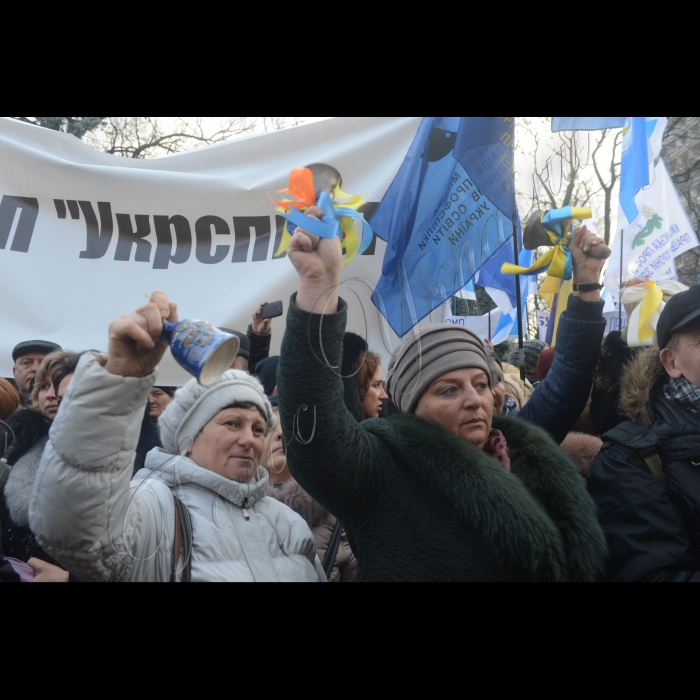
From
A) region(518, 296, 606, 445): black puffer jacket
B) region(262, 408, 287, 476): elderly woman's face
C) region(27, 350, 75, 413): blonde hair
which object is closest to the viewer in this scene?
region(518, 296, 606, 445): black puffer jacket

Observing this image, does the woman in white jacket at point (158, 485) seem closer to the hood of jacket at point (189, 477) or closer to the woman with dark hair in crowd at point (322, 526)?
the hood of jacket at point (189, 477)

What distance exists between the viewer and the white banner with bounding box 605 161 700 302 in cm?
387

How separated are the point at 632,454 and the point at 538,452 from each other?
0.28 metres


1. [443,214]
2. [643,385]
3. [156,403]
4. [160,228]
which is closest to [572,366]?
[643,385]

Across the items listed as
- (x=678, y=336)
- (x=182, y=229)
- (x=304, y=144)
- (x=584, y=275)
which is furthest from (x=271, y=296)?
(x=678, y=336)

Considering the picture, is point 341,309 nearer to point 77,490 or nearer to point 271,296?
point 77,490

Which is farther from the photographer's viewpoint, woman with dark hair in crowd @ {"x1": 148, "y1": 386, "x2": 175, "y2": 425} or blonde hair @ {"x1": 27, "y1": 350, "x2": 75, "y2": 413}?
woman with dark hair in crowd @ {"x1": 148, "y1": 386, "x2": 175, "y2": 425}

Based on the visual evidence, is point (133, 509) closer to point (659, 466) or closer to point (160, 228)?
point (659, 466)

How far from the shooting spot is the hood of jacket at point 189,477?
1.75 metres

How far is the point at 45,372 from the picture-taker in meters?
2.59

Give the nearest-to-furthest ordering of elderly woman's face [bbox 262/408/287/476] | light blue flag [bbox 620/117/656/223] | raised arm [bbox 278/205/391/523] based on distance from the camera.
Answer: raised arm [bbox 278/205/391/523] < elderly woman's face [bbox 262/408/287/476] < light blue flag [bbox 620/117/656/223]

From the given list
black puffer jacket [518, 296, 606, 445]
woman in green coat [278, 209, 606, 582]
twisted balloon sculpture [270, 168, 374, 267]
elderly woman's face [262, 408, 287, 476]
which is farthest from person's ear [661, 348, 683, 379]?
elderly woman's face [262, 408, 287, 476]

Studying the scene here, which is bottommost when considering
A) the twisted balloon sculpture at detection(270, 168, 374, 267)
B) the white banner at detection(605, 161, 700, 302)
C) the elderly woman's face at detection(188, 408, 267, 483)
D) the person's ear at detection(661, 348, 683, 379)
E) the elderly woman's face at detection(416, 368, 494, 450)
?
the elderly woman's face at detection(188, 408, 267, 483)

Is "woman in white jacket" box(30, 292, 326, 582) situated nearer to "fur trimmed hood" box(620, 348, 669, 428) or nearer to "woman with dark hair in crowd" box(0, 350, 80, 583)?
"woman with dark hair in crowd" box(0, 350, 80, 583)
